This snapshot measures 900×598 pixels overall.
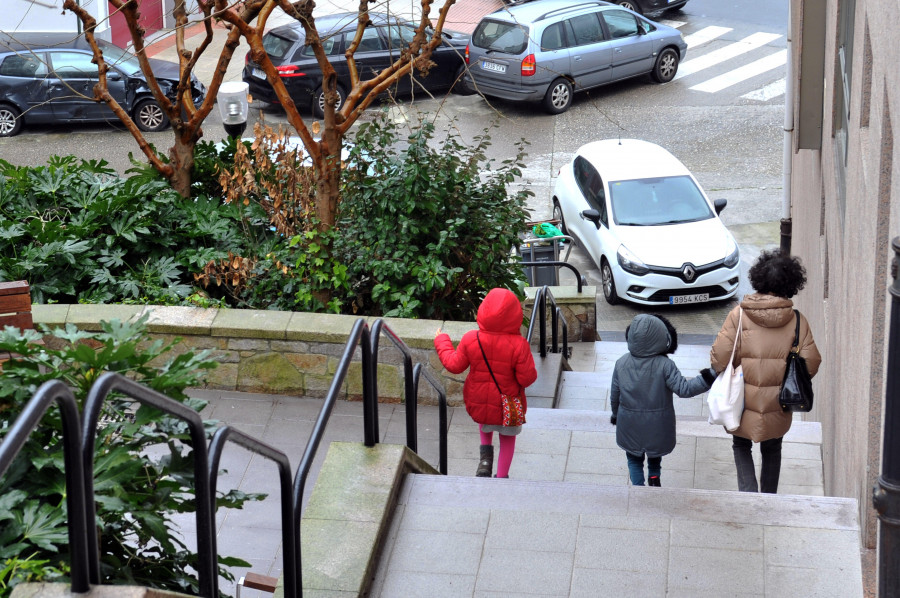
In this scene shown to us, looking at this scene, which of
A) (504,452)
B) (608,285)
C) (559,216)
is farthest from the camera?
(559,216)

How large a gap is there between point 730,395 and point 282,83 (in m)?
4.15

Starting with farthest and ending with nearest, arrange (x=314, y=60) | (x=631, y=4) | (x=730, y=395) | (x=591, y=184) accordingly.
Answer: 1. (x=631, y=4)
2. (x=314, y=60)
3. (x=591, y=184)
4. (x=730, y=395)

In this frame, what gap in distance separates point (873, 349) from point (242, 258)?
498cm

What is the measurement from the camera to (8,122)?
1786 centimetres

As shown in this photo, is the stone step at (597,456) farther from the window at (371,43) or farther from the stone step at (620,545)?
the window at (371,43)

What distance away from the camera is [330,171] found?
8.29 meters

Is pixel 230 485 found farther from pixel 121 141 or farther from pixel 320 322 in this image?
pixel 121 141

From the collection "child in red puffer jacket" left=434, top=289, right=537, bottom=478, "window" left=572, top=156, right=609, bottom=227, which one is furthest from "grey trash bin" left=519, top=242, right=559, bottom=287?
"child in red puffer jacket" left=434, top=289, right=537, bottom=478

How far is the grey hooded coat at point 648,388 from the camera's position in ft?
18.6

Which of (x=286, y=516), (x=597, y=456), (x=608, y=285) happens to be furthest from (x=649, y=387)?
(x=608, y=285)

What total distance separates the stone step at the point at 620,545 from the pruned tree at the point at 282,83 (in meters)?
3.90

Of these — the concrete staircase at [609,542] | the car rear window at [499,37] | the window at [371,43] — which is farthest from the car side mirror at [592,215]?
the concrete staircase at [609,542]

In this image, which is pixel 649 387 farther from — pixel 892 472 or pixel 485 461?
pixel 892 472

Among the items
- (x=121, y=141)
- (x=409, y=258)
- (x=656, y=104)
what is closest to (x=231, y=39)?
(x=409, y=258)
